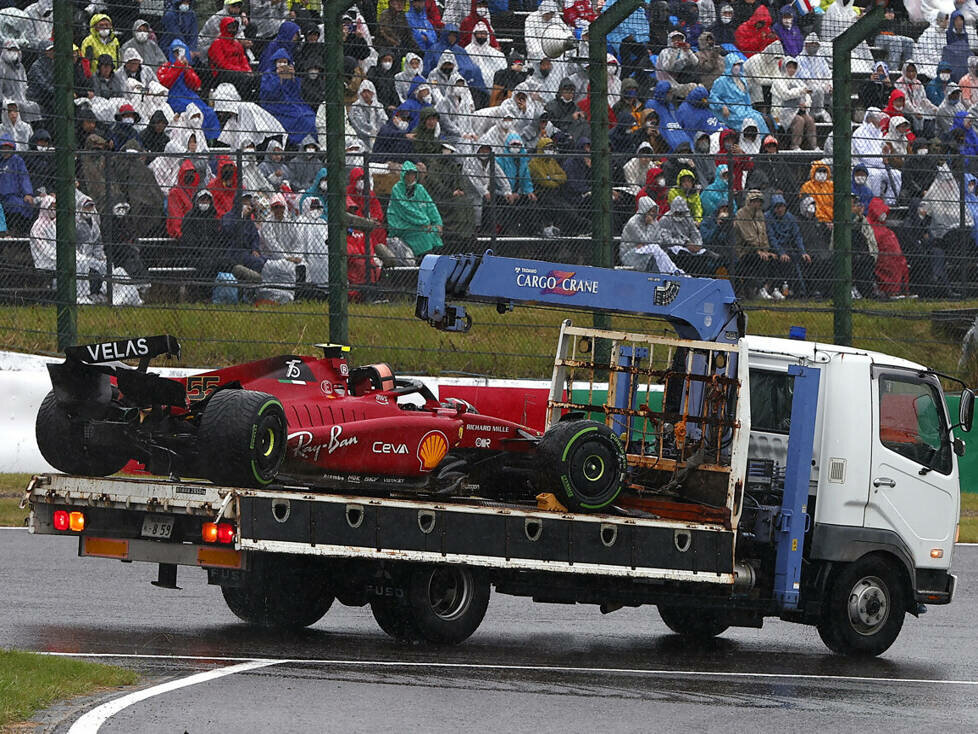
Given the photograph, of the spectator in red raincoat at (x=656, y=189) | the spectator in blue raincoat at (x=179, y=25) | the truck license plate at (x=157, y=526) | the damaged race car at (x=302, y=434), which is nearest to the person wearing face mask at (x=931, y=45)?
the spectator in red raincoat at (x=656, y=189)

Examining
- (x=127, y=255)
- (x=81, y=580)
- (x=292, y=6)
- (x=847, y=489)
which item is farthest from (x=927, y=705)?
(x=292, y=6)

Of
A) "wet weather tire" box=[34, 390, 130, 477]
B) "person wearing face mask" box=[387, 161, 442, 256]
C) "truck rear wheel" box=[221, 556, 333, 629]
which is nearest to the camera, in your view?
"wet weather tire" box=[34, 390, 130, 477]

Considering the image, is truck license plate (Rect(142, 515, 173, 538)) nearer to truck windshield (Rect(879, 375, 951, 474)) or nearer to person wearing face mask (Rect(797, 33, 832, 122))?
truck windshield (Rect(879, 375, 951, 474))

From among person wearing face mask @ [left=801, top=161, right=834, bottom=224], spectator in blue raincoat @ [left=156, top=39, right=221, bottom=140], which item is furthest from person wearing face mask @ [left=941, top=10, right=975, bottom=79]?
spectator in blue raincoat @ [left=156, top=39, right=221, bottom=140]

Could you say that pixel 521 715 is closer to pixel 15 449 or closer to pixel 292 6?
pixel 15 449

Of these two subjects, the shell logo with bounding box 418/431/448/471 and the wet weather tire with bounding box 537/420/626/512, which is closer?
the wet weather tire with bounding box 537/420/626/512

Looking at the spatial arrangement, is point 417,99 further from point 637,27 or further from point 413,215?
point 637,27

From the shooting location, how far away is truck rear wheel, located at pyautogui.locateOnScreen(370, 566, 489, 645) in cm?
980

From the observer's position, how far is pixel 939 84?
22078 mm

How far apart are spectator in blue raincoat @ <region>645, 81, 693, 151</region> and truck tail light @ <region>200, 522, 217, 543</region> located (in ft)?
36.1

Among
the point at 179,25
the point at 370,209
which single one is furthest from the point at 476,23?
the point at 370,209

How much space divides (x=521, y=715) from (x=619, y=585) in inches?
101

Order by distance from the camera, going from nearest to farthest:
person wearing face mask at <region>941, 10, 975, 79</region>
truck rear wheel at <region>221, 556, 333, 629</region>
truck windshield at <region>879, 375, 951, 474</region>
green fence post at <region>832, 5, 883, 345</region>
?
truck rear wheel at <region>221, 556, 333, 629</region> → truck windshield at <region>879, 375, 951, 474</region> → green fence post at <region>832, 5, 883, 345</region> → person wearing face mask at <region>941, 10, 975, 79</region>

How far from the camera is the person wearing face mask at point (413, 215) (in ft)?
54.4
